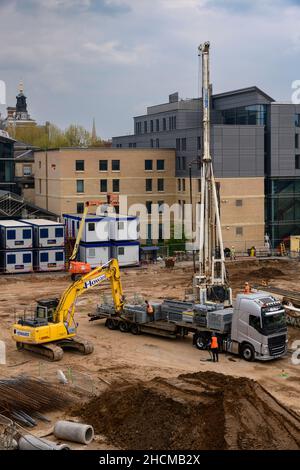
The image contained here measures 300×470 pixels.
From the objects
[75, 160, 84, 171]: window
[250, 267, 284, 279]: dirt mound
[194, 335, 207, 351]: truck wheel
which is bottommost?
[194, 335, 207, 351]: truck wheel

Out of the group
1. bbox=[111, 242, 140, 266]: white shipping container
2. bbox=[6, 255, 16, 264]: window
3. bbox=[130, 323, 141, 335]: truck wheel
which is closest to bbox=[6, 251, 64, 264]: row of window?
bbox=[6, 255, 16, 264]: window

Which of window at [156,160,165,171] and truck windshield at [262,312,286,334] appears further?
window at [156,160,165,171]

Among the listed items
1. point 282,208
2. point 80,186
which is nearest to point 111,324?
point 80,186

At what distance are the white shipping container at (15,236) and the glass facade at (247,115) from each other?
22506 millimetres

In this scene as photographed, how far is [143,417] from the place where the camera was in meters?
20.9

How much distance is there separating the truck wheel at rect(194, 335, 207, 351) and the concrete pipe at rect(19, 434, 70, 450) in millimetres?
12616

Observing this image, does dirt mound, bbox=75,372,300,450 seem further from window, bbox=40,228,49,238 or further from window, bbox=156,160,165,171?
window, bbox=156,160,165,171

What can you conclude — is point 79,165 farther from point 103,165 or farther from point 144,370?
point 144,370

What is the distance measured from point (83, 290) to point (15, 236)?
22344mm

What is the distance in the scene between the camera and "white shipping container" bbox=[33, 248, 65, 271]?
178 ft

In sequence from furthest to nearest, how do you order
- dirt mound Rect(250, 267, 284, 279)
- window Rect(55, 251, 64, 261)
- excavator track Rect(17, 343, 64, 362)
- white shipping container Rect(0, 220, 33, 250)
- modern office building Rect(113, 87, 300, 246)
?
modern office building Rect(113, 87, 300, 246) → window Rect(55, 251, 64, 261) → white shipping container Rect(0, 220, 33, 250) → dirt mound Rect(250, 267, 284, 279) → excavator track Rect(17, 343, 64, 362)

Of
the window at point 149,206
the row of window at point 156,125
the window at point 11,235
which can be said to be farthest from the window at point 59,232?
the row of window at point 156,125
